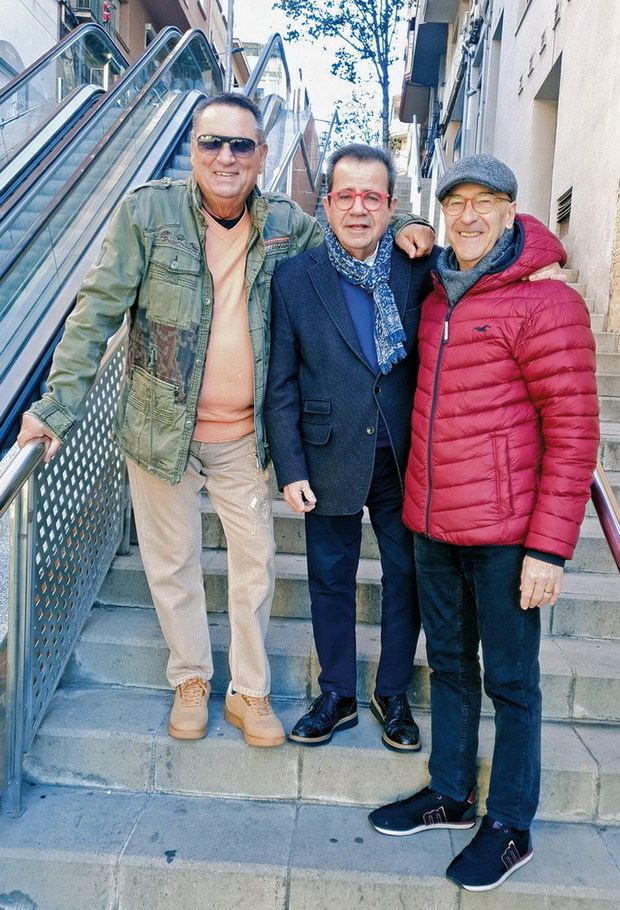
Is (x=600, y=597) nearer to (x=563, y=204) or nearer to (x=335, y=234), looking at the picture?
(x=335, y=234)

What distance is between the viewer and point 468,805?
2.36 meters

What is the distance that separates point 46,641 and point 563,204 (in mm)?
6099

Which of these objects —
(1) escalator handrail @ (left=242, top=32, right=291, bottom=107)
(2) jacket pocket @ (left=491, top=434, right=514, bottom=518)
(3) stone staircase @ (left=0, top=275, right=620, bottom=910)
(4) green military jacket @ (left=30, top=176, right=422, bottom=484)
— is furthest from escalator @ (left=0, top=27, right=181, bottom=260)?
(2) jacket pocket @ (left=491, top=434, right=514, bottom=518)

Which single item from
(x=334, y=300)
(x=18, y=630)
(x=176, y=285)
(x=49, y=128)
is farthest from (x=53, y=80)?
(x=18, y=630)

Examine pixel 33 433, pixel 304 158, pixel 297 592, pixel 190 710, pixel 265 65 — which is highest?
pixel 304 158

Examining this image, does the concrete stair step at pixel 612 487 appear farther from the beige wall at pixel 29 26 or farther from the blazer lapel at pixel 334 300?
the beige wall at pixel 29 26

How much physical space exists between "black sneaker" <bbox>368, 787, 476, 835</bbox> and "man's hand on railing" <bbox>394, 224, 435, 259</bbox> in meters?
1.65

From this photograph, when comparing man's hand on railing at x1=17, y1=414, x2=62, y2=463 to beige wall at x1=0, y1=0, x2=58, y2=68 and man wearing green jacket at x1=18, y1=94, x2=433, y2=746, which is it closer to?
man wearing green jacket at x1=18, y1=94, x2=433, y2=746

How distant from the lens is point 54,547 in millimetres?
2633

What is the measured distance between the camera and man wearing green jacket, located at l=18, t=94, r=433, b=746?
234cm

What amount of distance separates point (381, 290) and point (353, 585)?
96 cm

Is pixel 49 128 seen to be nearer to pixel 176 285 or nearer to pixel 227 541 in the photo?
pixel 176 285

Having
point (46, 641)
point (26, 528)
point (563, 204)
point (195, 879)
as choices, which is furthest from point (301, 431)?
point (563, 204)

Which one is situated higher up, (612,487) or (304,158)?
(304,158)
